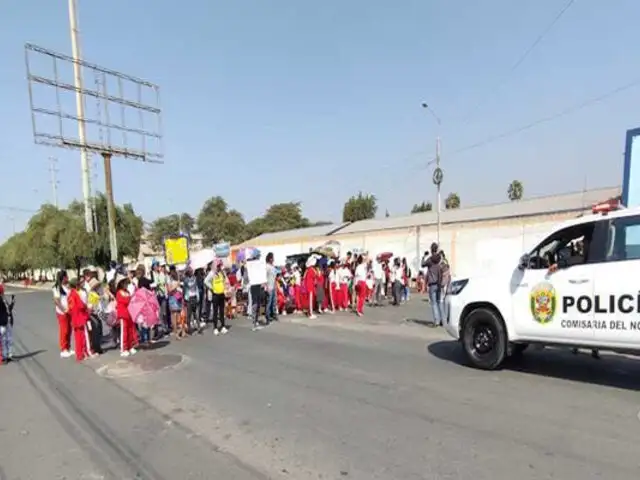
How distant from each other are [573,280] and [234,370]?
533cm

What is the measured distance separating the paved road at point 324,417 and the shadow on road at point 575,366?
0.03m

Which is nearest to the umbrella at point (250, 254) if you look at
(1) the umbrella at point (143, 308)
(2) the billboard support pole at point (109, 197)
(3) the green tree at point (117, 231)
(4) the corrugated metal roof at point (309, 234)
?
(1) the umbrella at point (143, 308)

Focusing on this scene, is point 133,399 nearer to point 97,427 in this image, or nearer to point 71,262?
point 97,427

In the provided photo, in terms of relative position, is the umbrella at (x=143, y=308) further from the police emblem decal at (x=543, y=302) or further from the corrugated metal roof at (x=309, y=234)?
the corrugated metal roof at (x=309, y=234)

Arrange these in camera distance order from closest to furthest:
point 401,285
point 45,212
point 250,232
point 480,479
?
point 480,479, point 401,285, point 45,212, point 250,232

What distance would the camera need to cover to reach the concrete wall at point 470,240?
22.1 m

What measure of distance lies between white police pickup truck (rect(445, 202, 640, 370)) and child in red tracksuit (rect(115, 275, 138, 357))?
653 cm

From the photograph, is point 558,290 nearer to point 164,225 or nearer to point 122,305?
point 122,305

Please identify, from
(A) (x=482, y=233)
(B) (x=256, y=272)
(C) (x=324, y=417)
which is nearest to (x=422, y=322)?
(B) (x=256, y=272)

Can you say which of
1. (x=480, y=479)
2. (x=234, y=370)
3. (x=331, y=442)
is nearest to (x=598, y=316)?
(x=480, y=479)

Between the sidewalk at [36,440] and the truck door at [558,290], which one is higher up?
the truck door at [558,290]

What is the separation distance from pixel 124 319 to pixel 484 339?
7041 mm

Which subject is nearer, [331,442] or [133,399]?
[331,442]

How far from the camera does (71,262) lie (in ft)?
A: 161
